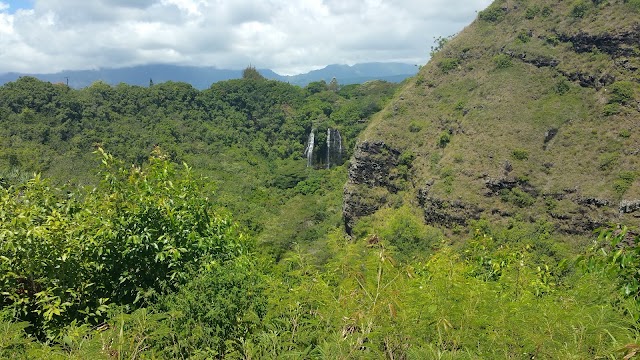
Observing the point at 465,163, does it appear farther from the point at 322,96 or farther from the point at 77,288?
the point at 322,96

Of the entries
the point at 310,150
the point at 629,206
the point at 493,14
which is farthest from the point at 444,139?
the point at 310,150

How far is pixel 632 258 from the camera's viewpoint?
111 inches

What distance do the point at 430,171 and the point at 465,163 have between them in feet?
9.37

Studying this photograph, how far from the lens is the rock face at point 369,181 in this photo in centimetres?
3512

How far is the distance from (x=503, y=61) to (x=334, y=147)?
2216cm

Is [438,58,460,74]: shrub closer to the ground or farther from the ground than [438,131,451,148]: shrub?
farther from the ground

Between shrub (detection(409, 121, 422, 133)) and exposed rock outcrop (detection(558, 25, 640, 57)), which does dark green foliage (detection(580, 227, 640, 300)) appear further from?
shrub (detection(409, 121, 422, 133))

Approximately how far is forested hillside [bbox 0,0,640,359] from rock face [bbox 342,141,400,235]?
0.53 ft

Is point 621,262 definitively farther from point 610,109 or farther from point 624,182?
point 610,109

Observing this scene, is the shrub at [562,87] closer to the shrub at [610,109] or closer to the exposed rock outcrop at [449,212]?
the shrub at [610,109]

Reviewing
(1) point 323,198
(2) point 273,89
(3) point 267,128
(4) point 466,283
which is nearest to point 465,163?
(1) point 323,198

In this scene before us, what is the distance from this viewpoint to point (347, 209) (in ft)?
116

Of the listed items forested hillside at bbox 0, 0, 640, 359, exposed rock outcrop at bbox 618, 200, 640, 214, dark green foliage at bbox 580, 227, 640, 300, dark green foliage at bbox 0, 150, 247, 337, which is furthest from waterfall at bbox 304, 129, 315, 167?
dark green foliage at bbox 580, 227, 640, 300

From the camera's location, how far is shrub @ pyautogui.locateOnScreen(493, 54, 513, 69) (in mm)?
36688
